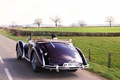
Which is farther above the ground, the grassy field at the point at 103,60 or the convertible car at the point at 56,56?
the convertible car at the point at 56,56

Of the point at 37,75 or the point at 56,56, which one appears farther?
the point at 37,75

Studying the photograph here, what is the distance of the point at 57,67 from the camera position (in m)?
8.62

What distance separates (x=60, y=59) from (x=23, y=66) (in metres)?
2.69

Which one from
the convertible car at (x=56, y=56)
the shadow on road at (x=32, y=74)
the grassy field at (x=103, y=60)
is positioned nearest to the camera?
the convertible car at (x=56, y=56)

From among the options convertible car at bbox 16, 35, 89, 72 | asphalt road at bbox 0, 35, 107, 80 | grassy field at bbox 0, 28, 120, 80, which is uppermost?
convertible car at bbox 16, 35, 89, 72

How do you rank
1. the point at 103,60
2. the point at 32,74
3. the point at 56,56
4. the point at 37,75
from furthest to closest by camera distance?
the point at 103,60
the point at 32,74
the point at 37,75
the point at 56,56

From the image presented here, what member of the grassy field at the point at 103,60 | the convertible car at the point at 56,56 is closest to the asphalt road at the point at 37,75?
the convertible car at the point at 56,56

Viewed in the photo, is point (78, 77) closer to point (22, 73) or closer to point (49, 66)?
point (49, 66)

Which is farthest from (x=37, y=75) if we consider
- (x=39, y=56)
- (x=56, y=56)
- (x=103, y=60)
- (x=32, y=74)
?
(x=103, y=60)

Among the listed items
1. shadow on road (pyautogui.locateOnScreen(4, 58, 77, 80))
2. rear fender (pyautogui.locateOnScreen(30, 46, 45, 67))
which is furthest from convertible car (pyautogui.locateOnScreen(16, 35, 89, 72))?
shadow on road (pyautogui.locateOnScreen(4, 58, 77, 80))

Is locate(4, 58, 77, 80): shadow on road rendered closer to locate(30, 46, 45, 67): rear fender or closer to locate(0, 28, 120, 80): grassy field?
locate(30, 46, 45, 67): rear fender

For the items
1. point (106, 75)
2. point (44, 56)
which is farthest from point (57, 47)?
point (106, 75)

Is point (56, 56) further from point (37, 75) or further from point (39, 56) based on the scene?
point (37, 75)

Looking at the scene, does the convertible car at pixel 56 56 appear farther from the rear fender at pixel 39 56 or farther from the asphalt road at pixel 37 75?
the asphalt road at pixel 37 75
